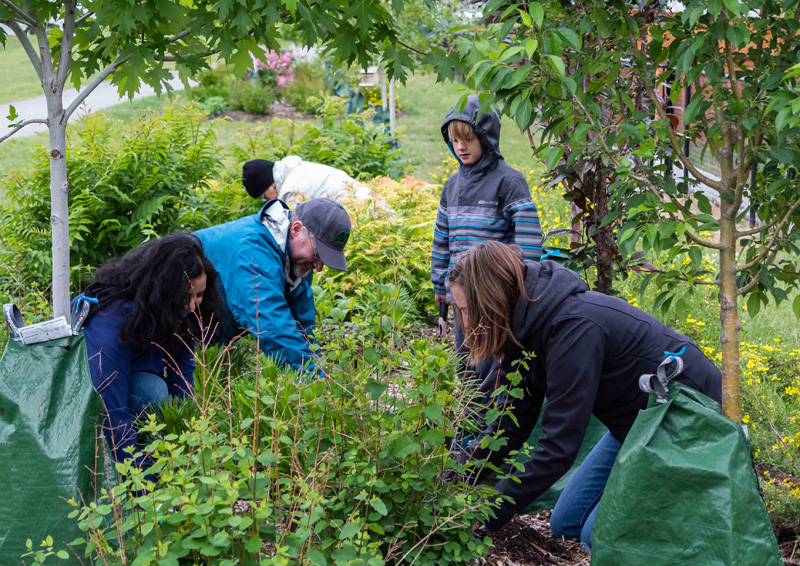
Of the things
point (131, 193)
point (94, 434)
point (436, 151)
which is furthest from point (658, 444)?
point (436, 151)

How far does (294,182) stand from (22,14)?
3177 millimetres

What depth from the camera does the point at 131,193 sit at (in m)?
5.19

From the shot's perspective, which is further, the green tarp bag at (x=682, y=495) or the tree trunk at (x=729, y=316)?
the tree trunk at (x=729, y=316)

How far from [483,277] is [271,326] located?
1.21 meters

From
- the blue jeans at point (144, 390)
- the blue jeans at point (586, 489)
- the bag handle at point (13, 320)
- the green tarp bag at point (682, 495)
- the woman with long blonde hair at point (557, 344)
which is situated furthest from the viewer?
the blue jeans at point (144, 390)

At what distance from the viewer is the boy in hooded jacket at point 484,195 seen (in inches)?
153

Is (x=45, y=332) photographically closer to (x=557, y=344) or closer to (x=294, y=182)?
(x=557, y=344)

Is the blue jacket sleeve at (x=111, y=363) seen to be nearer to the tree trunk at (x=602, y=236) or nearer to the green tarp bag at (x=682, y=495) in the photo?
the green tarp bag at (x=682, y=495)

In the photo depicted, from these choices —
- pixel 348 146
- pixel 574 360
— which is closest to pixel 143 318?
pixel 574 360

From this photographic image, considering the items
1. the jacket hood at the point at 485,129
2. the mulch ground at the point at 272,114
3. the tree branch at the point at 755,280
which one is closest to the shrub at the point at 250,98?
the mulch ground at the point at 272,114

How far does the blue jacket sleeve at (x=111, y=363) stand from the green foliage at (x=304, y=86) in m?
13.7

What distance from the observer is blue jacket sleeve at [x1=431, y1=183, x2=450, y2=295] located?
167 inches

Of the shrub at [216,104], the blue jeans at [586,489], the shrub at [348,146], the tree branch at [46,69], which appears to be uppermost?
the shrub at [216,104]

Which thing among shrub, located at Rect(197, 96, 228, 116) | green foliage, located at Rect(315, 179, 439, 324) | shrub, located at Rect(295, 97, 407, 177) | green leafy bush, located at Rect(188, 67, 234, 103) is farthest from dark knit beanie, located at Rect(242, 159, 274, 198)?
green leafy bush, located at Rect(188, 67, 234, 103)
